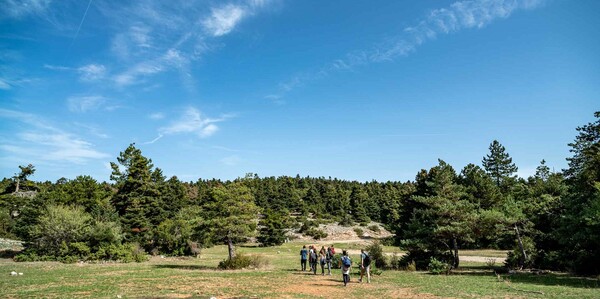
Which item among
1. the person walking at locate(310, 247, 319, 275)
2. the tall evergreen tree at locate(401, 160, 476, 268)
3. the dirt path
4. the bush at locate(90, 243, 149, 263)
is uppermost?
the tall evergreen tree at locate(401, 160, 476, 268)

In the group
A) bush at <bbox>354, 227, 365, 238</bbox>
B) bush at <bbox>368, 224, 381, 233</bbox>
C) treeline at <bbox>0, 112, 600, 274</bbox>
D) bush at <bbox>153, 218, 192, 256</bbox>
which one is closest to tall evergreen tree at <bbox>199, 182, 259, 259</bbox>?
treeline at <bbox>0, 112, 600, 274</bbox>

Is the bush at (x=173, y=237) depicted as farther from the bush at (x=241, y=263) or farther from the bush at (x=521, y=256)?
the bush at (x=521, y=256)

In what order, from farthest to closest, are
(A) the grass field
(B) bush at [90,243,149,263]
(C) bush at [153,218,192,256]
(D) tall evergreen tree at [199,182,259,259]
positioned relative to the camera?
(C) bush at [153,218,192,256] < (B) bush at [90,243,149,263] < (D) tall evergreen tree at [199,182,259,259] < (A) the grass field

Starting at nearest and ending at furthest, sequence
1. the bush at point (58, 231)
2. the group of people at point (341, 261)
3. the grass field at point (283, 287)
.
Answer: the grass field at point (283, 287) < the group of people at point (341, 261) < the bush at point (58, 231)

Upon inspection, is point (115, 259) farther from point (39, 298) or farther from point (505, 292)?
point (505, 292)

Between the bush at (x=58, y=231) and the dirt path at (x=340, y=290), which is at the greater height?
the bush at (x=58, y=231)

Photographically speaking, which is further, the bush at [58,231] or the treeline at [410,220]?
the bush at [58,231]

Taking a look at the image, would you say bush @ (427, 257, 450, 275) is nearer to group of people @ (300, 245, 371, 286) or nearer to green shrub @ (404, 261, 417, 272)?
→ green shrub @ (404, 261, 417, 272)

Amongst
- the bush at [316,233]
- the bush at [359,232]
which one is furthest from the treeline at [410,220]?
the bush at [359,232]

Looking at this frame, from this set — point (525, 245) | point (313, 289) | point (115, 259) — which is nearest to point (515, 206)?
point (525, 245)

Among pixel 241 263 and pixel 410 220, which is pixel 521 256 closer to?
pixel 410 220

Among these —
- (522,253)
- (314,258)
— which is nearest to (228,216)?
(314,258)

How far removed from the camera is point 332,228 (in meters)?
82.2

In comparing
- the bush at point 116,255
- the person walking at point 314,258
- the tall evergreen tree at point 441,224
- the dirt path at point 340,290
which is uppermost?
the tall evergreen tree at point 441,224
